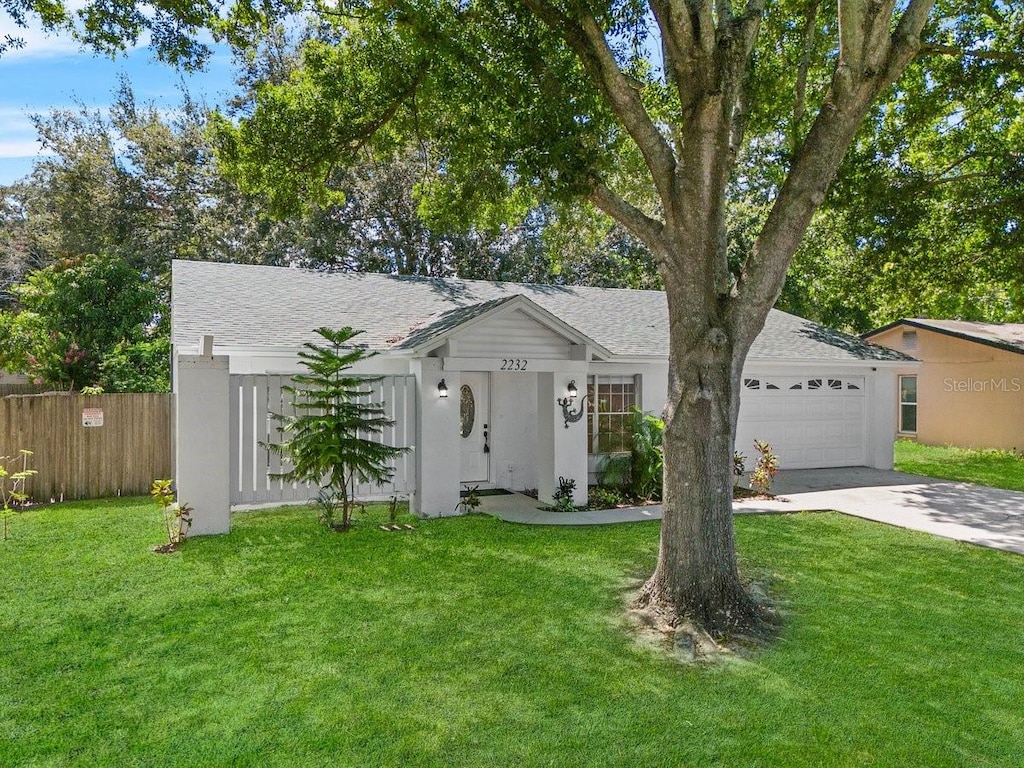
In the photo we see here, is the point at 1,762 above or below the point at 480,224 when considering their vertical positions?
below

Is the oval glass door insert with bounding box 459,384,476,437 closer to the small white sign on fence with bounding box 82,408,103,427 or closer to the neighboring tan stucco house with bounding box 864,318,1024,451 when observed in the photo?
the small white sign on fence with bounding box 82,408,103,427

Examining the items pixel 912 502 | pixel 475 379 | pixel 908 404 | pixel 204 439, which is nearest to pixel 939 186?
pixel 912 502

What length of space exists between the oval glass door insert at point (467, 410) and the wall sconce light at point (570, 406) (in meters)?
1.98

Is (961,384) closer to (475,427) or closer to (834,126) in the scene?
(475,427)

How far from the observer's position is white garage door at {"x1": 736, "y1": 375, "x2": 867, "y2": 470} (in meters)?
13.3

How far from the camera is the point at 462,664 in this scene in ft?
14.7

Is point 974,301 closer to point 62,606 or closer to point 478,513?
point 478,513

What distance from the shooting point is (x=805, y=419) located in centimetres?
1391

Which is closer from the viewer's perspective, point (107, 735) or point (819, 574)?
point (107, 735)

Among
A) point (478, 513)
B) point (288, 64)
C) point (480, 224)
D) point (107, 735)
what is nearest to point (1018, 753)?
point (107, 735)

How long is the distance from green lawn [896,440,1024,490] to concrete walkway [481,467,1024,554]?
45.7 inches

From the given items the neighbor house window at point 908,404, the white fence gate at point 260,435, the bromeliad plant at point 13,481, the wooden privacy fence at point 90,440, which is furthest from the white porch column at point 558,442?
the neighbor house window at point 908,404

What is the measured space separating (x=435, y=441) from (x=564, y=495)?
2.23 m

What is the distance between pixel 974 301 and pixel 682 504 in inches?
841
